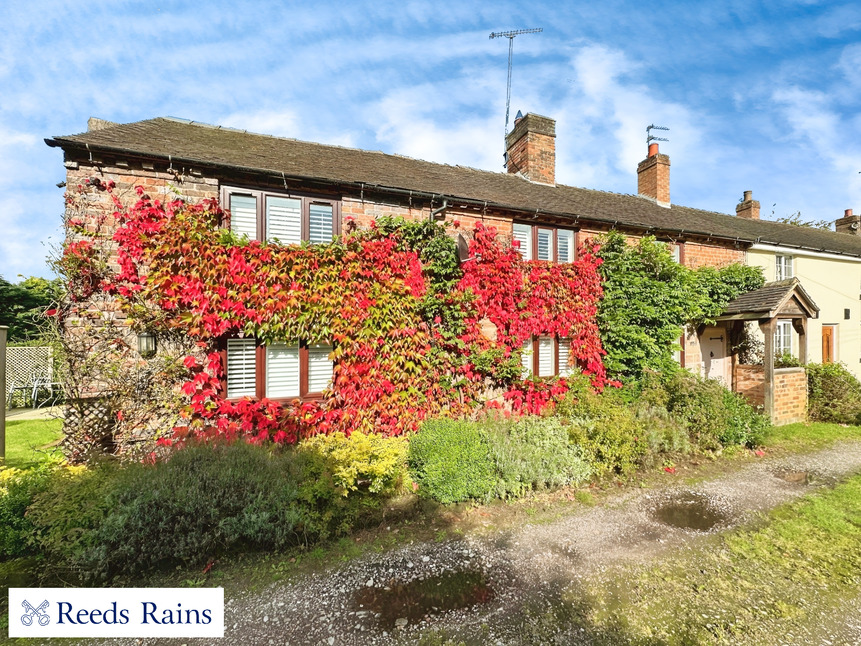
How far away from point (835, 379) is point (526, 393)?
30.8 feet

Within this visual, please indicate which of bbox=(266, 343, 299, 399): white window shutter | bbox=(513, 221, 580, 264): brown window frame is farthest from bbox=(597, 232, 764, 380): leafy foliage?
bbox=(266, 343, 299, 399): white window shutter

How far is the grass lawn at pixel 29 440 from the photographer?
20.5 feet

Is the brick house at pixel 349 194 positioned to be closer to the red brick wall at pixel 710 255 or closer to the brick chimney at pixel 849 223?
the red brick wall at pixel 710 255

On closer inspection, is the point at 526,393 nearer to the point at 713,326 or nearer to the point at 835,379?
the point at 713,326

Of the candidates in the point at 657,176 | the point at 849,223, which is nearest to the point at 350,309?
the point at 657,176

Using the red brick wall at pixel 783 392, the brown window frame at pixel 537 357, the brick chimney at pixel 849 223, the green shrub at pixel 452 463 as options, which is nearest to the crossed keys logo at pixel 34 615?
the green shrub at pixel 452 463

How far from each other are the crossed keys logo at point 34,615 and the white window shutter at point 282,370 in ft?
12.8

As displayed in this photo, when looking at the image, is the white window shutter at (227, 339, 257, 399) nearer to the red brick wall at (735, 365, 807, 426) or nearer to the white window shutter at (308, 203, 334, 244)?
the white window shutter at (308, 203, 334, 244)

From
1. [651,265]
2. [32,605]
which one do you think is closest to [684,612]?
[32,605]

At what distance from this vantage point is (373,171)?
8.66 metres

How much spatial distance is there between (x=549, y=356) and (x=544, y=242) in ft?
10.1

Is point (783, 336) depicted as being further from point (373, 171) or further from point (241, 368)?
point (241, 368)

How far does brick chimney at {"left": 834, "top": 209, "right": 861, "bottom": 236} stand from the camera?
70.4 ft

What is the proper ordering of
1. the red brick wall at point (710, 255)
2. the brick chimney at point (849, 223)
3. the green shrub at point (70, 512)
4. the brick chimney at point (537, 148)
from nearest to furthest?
the green shrub at point (70, 512), the red brick wall at point (710, 255), the brick chimney at point (537, 148), the brick chimney at point (849, 223)
